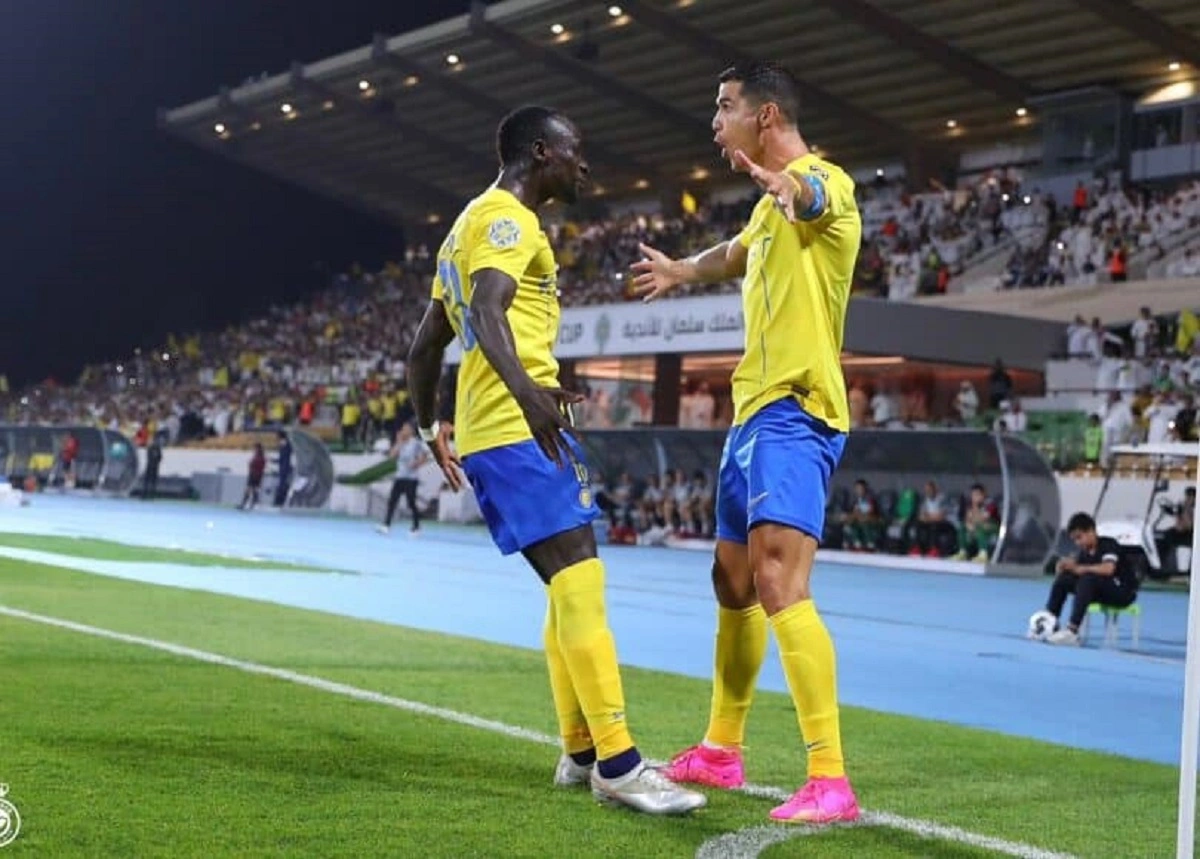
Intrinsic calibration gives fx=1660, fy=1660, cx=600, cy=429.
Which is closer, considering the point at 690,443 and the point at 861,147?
the point at 690,443

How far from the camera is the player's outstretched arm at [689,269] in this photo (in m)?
6.14

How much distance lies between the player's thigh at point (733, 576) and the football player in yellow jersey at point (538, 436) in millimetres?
562

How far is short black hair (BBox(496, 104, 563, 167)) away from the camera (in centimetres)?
558

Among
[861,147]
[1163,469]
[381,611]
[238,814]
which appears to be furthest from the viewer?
[861,147]

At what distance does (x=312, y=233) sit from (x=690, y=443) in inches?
1475

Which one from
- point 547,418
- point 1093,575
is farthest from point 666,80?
point 547,418

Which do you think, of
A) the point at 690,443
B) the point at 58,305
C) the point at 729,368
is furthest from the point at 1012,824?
the point at 58,305

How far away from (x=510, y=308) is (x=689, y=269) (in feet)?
3.15

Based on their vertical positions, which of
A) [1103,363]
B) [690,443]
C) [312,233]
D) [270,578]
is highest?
[312,233]

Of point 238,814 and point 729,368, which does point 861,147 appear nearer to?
point 729,368

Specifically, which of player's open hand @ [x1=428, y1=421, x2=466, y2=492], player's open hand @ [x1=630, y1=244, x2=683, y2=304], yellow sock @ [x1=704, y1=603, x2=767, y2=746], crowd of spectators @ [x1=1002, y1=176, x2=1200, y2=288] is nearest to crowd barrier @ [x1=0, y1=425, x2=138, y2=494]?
crowd of spectators @ [x1=1002, y1=176, x2=1200, y2=288]

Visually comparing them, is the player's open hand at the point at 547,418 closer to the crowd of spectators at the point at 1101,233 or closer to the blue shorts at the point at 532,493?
the blue shorts at the point at 532,493

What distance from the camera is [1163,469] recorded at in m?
22.6

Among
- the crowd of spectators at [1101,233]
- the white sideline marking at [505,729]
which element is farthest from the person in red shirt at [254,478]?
the white sideline marking at [505,729]
